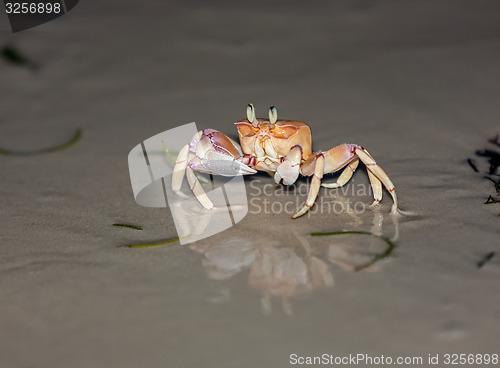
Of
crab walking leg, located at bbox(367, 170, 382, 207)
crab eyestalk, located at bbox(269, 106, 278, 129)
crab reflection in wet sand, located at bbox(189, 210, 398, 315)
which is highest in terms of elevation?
crab eyestalk, located at bbox(269, 106, 278, 129)

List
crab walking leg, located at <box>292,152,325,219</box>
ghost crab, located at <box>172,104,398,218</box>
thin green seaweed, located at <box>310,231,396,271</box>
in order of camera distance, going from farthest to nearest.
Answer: ghost crab, located at <box>172,104,398,218</box> < crab walking leg, located at <box>292,152,325,219</box> < thin green seaweed, located at <box>310,231,396,271</box>

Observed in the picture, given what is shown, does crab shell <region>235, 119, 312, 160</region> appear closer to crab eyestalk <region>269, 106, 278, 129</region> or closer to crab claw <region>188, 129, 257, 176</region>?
crab eyestalk <region>269, 106, 278, 129</region>

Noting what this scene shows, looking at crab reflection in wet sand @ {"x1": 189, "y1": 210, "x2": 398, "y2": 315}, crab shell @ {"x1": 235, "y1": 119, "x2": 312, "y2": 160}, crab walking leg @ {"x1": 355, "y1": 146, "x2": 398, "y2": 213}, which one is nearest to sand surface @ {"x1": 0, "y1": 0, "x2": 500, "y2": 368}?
crab reflection in wet sand @ {"x1": 189, "y1": 210, "x2": 398, "y2": 315}

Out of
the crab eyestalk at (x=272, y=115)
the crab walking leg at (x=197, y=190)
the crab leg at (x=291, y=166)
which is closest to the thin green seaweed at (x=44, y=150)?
the crab walking leg at (x=197, y=190)

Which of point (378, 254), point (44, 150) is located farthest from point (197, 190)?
point (44, 150)

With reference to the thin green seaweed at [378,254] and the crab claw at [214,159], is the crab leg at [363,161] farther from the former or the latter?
the crab claw at [214,159]

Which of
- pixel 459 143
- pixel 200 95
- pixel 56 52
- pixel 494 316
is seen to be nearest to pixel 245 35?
pixel 200 95

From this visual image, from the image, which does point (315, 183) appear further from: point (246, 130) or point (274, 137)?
point (246, 130)

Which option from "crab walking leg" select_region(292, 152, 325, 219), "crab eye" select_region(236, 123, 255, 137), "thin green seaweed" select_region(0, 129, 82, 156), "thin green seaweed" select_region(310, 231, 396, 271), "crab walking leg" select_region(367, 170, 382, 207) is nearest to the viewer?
"thin green seaweed" select_region(310, 231, 396, 271)
